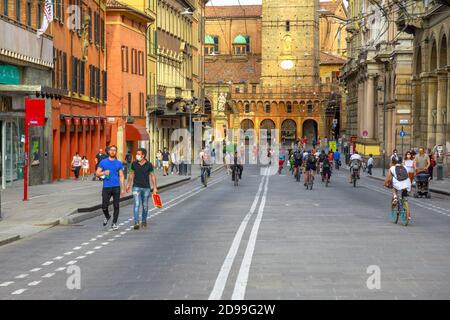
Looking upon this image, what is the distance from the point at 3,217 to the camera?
25.3m

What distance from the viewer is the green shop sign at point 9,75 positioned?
3584 cm

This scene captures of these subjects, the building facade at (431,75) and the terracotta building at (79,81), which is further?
the building facade at (431,75)

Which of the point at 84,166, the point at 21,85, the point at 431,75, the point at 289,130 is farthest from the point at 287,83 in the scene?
the point at 21,85

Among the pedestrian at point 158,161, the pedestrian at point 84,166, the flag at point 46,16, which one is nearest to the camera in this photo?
the flag at point 46,16

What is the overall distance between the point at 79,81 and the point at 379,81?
1433 inches

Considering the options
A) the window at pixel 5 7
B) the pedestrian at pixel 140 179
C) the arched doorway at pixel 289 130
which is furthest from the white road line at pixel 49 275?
the arched doorway at pixel 289 130

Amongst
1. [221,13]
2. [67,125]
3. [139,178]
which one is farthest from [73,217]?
[221,13]

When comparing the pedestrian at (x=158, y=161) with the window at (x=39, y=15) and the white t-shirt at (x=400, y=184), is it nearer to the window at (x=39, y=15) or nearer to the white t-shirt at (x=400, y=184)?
the window at (x=39, y=15)

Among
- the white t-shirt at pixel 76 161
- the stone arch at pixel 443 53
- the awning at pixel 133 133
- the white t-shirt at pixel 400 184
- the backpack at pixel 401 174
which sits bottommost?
the white t-shirt at pixel 76 161

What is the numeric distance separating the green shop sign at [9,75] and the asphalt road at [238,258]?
1044 cm

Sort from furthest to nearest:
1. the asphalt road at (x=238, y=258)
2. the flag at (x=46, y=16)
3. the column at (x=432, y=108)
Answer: the column at (x=432, y=108)
the flag at (x=46, y=16)
the asphalt road at (x=238, y=258)

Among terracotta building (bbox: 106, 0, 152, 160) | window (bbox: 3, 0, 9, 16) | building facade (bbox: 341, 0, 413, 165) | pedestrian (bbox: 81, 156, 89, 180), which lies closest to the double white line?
window (bbox: 3, 0, 9, 16)

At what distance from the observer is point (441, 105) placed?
55.5 meters

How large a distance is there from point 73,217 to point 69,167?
86.3ft
